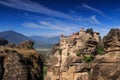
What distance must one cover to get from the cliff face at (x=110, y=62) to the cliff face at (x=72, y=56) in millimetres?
52919

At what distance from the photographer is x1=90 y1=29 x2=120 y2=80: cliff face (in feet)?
116

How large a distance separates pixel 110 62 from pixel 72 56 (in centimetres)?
7121

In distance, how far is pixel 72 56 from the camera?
353 feet

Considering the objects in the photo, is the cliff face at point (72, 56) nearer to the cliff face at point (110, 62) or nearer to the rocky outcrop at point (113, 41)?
the rocky outcrop at point (113, 41)

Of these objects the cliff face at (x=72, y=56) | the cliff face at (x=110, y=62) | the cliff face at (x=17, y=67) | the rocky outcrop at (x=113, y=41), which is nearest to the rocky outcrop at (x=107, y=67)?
the cliff face at (x=110, y=62)

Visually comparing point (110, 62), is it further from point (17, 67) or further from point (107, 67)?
point (17, 67)

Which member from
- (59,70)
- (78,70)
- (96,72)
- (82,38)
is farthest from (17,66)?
(59,70)

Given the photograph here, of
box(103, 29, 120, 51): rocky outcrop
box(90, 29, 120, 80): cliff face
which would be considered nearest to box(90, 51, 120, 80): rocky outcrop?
box(90, 29, 120, 80): cliff face

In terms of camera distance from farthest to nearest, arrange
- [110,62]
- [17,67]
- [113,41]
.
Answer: [17,67] < [113,41] < [110,62]

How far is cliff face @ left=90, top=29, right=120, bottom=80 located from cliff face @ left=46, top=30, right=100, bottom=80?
5292 cm

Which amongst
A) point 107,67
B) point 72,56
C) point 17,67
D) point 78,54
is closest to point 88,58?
point 78,54

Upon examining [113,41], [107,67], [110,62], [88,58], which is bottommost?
[107,67]

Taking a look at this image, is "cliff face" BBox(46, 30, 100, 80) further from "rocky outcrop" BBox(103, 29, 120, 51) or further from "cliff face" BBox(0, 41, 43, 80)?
"rocky outcrop" BBox(103, 29, 120, 51)

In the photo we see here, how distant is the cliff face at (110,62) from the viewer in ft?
116
